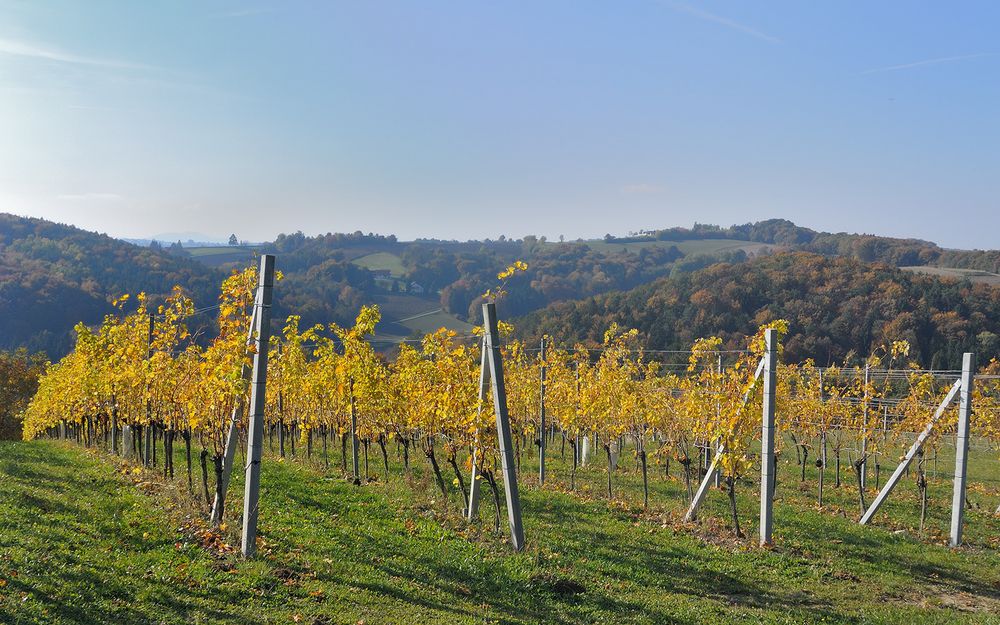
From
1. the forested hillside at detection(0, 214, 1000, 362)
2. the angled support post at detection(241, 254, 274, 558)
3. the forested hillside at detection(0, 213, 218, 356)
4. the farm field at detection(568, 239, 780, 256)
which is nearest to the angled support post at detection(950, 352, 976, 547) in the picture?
the angled support post at detection(241, 254, 274, 558)

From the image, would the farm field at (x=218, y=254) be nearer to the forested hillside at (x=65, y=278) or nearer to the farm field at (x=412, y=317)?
the forested hillside at (x=65, y=278)

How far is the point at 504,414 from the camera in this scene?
8586 mm

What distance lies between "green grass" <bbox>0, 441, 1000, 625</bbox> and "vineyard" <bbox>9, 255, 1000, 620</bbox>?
0.42 m

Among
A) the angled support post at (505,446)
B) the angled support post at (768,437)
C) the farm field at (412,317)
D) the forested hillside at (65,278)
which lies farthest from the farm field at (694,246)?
the angled support post at (505,446)

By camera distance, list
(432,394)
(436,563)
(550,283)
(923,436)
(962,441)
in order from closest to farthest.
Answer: (436,563) → (962,441) → (923,436) → (432,394) → (550,283)

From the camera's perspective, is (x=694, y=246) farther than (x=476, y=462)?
Yes

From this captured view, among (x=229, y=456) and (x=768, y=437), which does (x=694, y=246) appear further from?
(x=229, y=456)

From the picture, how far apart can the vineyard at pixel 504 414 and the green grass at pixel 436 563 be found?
42 centimetres

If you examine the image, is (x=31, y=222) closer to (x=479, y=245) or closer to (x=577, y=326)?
(x=479, y=245)

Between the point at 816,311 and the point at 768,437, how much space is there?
5031cm

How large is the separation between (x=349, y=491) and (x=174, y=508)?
3.23 m

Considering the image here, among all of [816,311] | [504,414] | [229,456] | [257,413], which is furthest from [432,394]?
[816,311]

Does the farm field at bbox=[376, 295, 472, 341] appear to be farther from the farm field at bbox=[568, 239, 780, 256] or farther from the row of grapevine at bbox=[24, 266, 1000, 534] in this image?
the row of grapevine at bbox=[24, 266, 1000, 534]

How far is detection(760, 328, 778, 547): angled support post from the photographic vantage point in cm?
976
